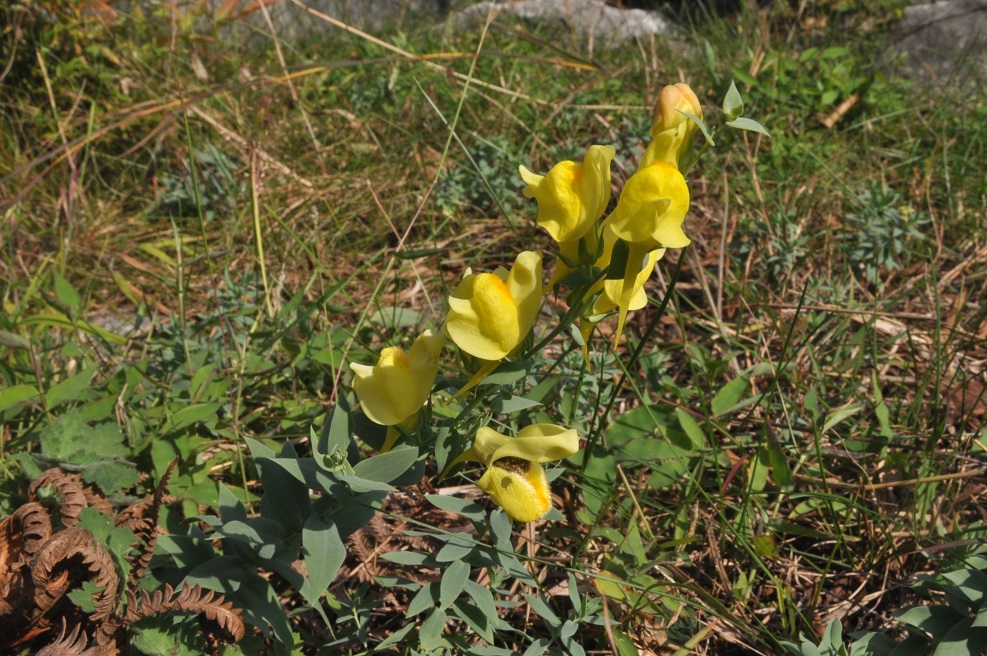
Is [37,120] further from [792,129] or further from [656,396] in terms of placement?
[792,129]

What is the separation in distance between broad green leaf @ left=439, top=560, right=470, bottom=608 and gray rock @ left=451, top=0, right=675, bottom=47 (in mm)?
3249

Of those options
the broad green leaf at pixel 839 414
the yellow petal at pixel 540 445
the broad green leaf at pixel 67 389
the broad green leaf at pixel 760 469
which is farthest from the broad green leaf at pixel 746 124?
the broad green leaf at pixel 67 389

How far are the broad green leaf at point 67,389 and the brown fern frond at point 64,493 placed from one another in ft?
→ 0.67

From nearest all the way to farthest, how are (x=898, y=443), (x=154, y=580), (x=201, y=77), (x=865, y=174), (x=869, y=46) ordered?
(x=154, y=580) < (x=898, y=443) < (x=865, y=174) < (x=201, y=77) < (x=869, y=46)

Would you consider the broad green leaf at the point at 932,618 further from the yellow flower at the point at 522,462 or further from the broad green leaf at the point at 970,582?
the yellow flower at the point at 522,462

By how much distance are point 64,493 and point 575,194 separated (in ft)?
2.93

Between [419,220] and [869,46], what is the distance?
2298 mm

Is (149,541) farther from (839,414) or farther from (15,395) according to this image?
(839,414)

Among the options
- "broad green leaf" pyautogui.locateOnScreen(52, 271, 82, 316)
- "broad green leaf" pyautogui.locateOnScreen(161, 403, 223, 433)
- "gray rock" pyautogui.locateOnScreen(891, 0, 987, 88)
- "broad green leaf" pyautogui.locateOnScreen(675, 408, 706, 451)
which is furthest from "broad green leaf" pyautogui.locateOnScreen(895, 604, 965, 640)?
"gray rock" pyautogui.locateOnScreen(891, 0, 987, 88)

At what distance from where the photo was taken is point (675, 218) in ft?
3.03

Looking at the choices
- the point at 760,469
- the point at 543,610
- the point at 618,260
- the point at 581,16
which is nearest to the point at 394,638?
the point at 543,610

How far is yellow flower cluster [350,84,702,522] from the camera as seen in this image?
921 mm

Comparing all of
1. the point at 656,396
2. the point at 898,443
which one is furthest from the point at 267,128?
the point at 898,443

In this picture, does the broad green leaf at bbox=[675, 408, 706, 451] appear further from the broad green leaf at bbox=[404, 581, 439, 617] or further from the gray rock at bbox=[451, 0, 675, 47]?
the gray rock at bbox=[451, 0, 675, 47]
